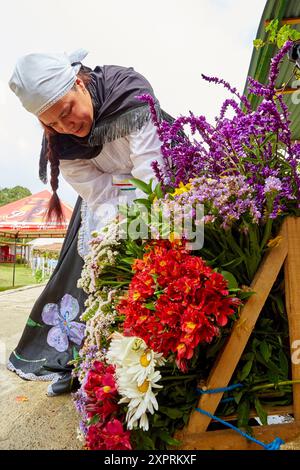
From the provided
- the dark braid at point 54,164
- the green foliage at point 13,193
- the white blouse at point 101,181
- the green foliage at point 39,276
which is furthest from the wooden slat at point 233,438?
the green foliage at point 13,193

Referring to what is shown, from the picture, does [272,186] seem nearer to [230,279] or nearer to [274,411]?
[230,279]

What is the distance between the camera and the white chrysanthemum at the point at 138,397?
0.79m

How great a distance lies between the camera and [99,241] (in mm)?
1166

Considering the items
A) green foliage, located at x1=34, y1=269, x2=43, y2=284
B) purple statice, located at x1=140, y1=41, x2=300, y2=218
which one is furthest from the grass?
purple statice, located at x1=140, y1=41, x2=300, y2=218

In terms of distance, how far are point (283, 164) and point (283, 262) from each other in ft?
0.80

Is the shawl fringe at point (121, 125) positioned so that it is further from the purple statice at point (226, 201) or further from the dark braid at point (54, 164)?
the purple statice at point (226, 201)

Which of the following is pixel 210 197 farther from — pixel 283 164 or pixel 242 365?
pixel 242 365

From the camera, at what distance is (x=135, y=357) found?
0.85 m

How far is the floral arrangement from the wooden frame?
0.08ft

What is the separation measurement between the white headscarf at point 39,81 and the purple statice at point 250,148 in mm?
509

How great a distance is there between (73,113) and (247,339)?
43.4 inches

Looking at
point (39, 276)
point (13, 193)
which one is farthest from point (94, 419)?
point (13, 193)

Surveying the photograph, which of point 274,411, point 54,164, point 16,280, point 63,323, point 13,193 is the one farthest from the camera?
point 13,193

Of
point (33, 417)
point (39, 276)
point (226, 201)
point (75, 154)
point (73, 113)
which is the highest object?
point (73, 113)
